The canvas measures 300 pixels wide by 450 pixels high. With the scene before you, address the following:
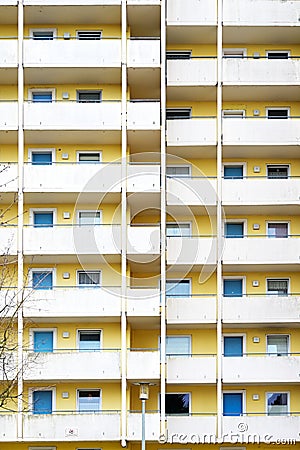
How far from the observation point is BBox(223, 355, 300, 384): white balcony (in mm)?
30094

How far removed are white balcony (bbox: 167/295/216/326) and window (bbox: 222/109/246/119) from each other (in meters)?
6.66

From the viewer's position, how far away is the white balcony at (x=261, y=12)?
31.8 metres

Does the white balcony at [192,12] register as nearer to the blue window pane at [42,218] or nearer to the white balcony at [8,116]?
the white balcony at [8,116]

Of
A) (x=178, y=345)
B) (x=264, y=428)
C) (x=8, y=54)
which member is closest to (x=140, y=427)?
(x=178, y=345)

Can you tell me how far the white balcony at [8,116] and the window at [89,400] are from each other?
362 inches

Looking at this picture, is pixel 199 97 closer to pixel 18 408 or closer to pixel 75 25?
pixel 75 25

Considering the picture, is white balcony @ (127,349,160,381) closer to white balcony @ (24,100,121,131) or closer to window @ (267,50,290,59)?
white balcony @ (24,100,121,131)

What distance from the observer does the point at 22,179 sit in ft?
99.4

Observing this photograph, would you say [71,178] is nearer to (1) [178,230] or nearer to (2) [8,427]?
(1) [178,230]

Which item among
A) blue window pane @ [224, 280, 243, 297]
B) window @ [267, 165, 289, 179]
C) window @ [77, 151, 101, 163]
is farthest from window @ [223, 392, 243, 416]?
window @ [77, 151, 101, 163]

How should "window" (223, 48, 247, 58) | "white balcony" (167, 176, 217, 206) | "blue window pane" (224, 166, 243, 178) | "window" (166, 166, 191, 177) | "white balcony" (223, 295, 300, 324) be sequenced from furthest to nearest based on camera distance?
"window" (223, 48, 247, 58)
"blue window pane" (224, 166, 243, 178)
"window" (166, 166, 191, 177)
"white balcony" (167, 176, 217, 206)
"white balcony" (223, 295, 300, 324)

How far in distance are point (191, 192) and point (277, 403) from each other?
7801mm

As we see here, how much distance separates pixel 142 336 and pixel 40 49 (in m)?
10.5
